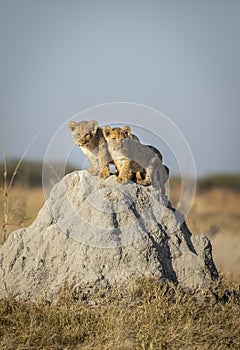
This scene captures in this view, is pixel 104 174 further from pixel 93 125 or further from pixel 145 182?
pixel 93 125

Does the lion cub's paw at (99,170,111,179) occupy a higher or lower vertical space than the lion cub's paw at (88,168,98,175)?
higher

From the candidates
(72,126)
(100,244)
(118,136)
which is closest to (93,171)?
(118,136)

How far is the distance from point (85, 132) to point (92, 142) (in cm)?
18

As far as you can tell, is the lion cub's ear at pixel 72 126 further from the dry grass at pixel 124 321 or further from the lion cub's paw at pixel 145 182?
the dry grass at pixel 124 321

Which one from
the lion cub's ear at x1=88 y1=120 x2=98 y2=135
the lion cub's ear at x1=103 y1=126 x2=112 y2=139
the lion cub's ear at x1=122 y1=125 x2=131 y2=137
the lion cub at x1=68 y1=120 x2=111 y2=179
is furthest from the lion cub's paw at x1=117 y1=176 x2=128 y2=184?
the lion cub's ear at x1=88 y1=120 x2=98 y2=135

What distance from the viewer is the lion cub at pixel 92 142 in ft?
29.5

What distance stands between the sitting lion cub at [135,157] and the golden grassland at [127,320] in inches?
72.3

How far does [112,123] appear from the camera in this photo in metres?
8.97

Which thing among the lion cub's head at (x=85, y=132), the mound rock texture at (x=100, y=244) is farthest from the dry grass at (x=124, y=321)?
the lion cub's head at (x=85, y=132)

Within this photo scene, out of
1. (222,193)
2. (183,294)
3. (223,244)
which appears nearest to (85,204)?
(183,294)

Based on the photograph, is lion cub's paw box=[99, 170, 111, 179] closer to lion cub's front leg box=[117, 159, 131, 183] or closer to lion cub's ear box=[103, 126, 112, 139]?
lion cub's front leg box=[117, 159, 131, 183]

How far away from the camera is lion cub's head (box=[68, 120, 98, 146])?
356 inches

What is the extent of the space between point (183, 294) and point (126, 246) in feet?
2.92

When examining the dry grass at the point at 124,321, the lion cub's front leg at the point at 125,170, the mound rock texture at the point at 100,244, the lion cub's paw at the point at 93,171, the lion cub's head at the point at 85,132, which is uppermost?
the lion cub's head at the point at 85,132
